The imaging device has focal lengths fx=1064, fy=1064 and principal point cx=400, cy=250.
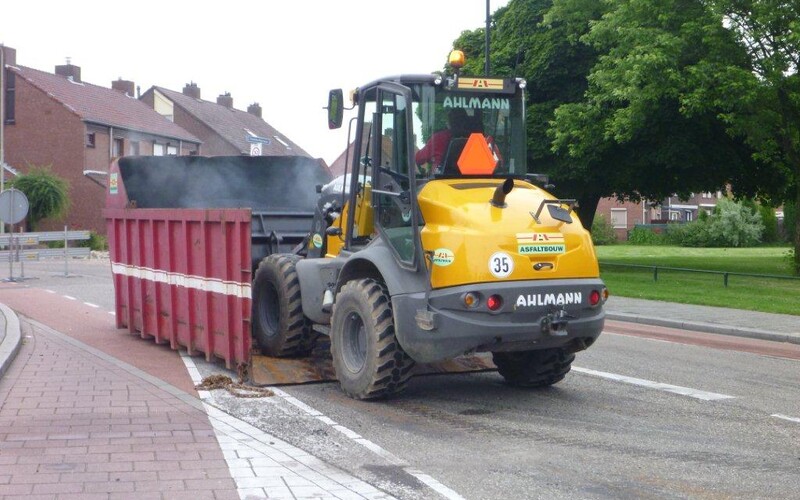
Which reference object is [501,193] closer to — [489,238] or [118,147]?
[489,238]

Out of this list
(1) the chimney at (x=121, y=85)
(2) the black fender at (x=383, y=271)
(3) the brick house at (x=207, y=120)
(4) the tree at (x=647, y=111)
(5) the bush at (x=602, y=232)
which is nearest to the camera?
(2) the black fender at (x=383, y=271)

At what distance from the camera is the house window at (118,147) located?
59.4 metres

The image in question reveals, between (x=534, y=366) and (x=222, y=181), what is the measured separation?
633cm

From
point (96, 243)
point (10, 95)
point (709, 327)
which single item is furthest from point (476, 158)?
point (10, 95)

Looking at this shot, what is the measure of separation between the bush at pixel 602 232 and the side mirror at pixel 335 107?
70254mm

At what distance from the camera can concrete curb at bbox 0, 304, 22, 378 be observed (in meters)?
11.1

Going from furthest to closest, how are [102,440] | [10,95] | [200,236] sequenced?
[10,95], [200,236], [102,440]

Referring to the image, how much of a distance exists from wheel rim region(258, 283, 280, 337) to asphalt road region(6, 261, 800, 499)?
2.28 ft

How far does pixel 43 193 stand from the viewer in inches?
1957

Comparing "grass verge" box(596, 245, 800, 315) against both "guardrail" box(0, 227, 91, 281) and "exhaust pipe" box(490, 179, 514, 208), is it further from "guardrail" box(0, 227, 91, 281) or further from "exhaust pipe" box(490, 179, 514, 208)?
"guardrail" box(0, 227, 91, 281)

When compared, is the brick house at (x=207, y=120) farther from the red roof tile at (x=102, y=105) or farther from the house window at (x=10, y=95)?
the house window at (x=10, y=95)

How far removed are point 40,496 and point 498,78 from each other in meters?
5.68

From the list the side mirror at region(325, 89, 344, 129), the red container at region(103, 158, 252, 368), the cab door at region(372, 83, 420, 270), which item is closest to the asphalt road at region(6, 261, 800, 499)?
the red container at region(103, 158, 252, 368)

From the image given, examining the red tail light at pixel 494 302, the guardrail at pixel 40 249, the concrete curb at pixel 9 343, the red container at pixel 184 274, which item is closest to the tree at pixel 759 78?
the red container at pixel 184 274
